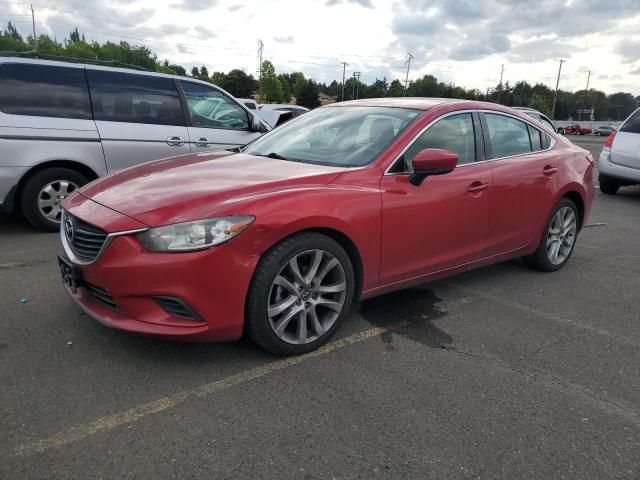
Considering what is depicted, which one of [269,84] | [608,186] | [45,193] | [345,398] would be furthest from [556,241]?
[269,84]

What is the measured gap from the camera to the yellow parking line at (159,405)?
7.68 ft

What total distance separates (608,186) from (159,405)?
33.5 ft

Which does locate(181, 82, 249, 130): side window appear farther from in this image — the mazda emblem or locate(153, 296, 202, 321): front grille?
locate(153, 296, 202, 321): front grille

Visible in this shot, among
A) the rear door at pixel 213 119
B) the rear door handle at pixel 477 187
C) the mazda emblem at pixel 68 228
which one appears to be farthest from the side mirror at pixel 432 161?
the rear door at pixel 213 119

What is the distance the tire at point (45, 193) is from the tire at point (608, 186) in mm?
9142

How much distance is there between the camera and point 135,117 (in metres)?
6.42

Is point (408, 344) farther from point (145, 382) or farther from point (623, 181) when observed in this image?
point (623, 181)

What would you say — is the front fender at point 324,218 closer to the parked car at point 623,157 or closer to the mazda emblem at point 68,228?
the mazda emblem at point 68,228

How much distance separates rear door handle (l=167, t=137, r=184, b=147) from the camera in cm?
657

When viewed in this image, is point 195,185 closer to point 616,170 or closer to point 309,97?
point 616,170

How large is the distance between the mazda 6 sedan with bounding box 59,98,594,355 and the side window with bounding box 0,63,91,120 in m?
2.71

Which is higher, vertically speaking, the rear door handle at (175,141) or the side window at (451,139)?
the side window at (451,139)

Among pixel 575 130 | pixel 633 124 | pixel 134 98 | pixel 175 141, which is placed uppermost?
pixel 134 98

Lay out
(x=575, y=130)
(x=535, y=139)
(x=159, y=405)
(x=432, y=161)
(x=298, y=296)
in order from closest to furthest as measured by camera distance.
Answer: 1. (x=159, y=405)
2. (x=298, y=296)
3. (x=432, y=161)
4. (x=535, y=139)
5. (x=575, y=130)
